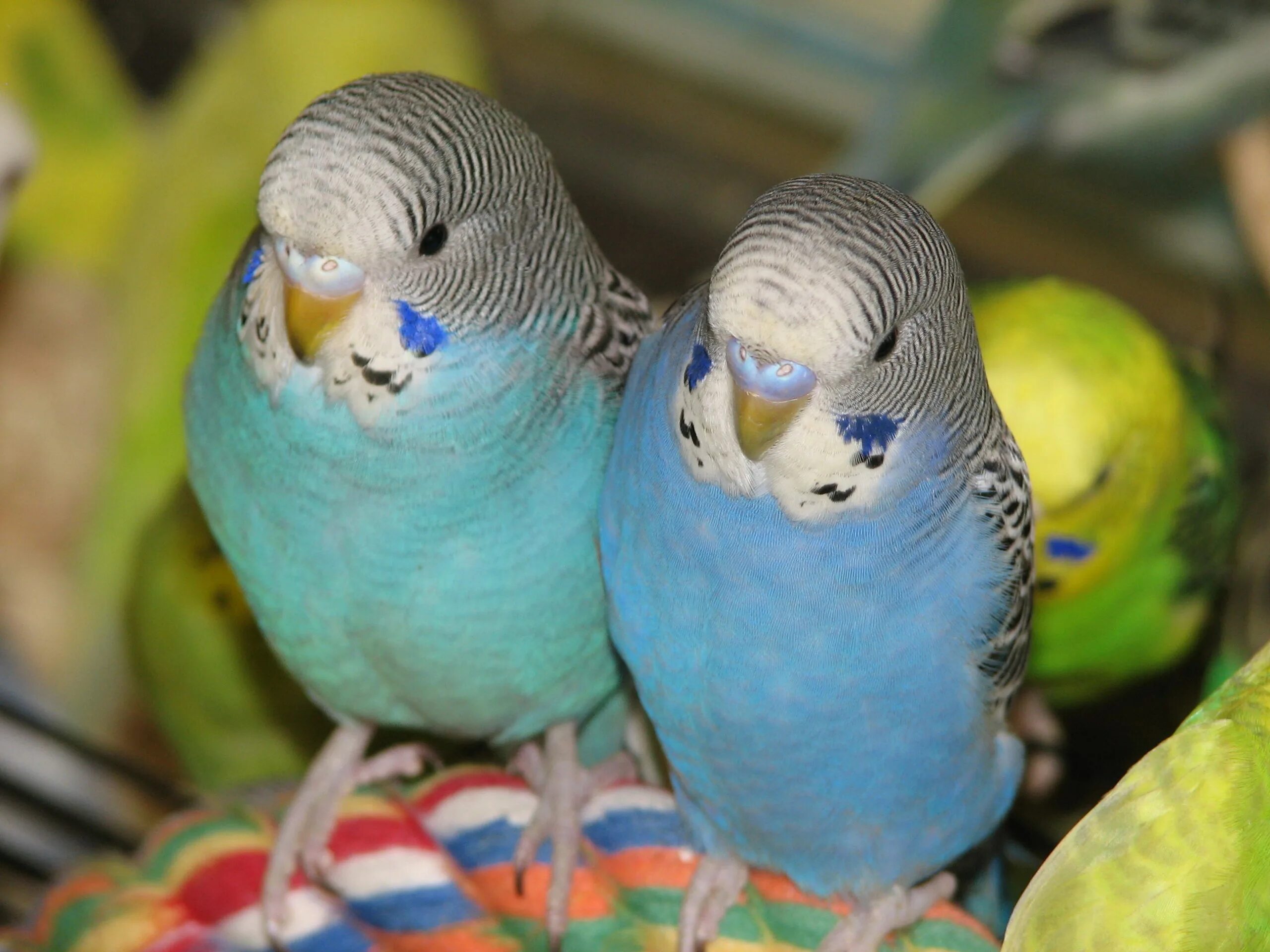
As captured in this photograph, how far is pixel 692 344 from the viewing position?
1.16 meters

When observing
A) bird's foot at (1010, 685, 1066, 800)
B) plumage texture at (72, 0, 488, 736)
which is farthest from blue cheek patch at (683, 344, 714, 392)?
plumage texture at (72, 0, 488, 736)

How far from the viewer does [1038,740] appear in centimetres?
194

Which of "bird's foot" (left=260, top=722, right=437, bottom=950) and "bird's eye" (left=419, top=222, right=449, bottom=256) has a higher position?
"bird's eye" (left=419, top=222, right=449, bottom=256)

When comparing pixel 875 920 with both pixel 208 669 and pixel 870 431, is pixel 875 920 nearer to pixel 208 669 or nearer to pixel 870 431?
pixel 870 431

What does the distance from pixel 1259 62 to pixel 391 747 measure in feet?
5.44

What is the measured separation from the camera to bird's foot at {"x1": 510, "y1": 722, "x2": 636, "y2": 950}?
55.8 inches

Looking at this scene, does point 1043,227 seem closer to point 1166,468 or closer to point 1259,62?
point 1259,62

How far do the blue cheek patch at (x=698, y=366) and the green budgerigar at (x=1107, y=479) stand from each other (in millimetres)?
644

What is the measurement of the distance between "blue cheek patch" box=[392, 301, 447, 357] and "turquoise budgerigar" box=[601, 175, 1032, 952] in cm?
20

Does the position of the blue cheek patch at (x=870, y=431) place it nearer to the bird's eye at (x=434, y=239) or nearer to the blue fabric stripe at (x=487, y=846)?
the bird's eye at (x=434, y=239)

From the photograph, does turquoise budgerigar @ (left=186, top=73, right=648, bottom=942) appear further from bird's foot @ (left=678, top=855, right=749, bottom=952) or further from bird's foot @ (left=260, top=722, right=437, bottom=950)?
bird's foot @ (left=678, top=855, right=749, bottom=952)

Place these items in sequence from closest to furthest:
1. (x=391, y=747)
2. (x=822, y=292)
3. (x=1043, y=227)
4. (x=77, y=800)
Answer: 1. (x=822, y=292)
2. (x=391, y=747)
3. (x=77, y=800)
4. (x=1043, y=227)

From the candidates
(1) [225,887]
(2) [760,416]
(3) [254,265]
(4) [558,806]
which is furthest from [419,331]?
(1) [225,887]

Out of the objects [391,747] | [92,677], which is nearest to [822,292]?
[391,747]
